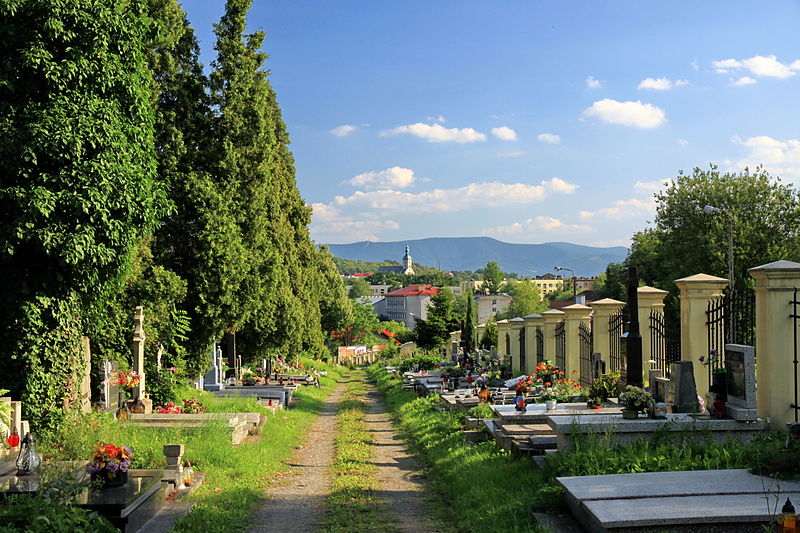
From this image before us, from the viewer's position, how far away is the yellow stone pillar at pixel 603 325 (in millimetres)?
18953

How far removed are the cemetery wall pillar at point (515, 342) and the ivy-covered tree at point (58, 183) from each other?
17.6 metres

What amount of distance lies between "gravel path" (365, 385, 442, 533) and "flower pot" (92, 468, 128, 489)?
Result: 3.58 meters

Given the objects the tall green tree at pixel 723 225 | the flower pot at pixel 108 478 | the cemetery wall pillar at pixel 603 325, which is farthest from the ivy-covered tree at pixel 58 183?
the tall green tree at pixel 723 225

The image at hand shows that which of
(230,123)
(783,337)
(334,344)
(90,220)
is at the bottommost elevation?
(334,344)

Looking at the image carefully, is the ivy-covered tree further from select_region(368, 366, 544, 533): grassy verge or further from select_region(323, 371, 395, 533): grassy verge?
select_region(368, 366, 544, 533): grassy verge

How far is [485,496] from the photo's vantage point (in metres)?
10.0

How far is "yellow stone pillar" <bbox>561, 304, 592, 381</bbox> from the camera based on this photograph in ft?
69.4

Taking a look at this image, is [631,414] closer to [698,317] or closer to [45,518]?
[698,317]

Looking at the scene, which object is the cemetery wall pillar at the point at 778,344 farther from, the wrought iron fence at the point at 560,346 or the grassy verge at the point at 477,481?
the wrought iron fence at the point at 560,346

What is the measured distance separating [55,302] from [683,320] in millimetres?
11353

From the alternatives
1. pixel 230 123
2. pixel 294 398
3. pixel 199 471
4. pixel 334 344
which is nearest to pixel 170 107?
pixel 230 123

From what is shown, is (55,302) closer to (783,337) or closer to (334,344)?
(783,337)

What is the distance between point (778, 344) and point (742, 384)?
0.81 meters

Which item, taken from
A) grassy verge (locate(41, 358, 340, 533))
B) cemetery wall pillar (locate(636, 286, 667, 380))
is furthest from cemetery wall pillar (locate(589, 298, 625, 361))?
grassy verge (locate(41, 358, 340, 533))
